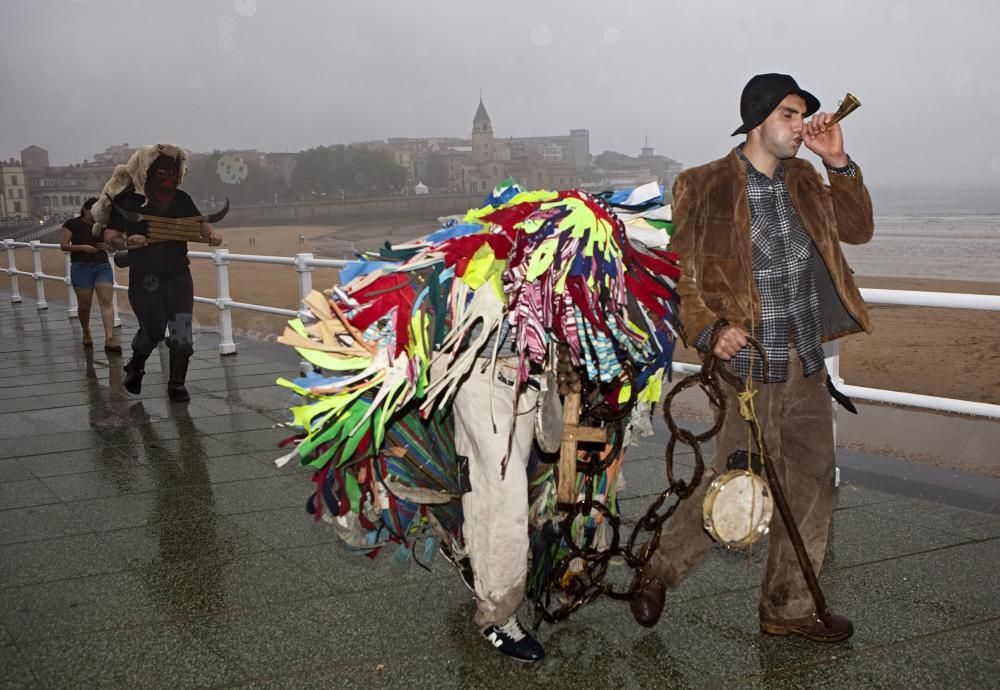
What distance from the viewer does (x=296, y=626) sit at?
3674 mm

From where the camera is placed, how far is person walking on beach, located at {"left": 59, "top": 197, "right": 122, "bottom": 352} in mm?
10812

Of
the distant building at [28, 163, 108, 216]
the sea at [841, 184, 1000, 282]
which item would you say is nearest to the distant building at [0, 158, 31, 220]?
the distant building at [28, 163, 108, 216]

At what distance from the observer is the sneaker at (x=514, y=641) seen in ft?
10.9

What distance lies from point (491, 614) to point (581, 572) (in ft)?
1.58

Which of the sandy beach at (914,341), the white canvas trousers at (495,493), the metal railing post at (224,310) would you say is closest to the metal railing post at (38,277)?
the sandy beach at (914,341)

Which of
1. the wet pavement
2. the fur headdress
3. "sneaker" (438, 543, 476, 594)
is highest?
the fur headdress

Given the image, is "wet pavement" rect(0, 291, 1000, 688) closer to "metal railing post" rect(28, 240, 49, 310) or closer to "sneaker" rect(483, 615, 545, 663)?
"sneaker" rect(483, 615, 545, 663)

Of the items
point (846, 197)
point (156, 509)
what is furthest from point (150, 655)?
point (846, 197)

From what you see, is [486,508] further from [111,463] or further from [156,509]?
[111,463]

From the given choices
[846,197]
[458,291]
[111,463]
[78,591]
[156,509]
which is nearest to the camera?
[458,291]

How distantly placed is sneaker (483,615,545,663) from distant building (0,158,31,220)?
137 metres

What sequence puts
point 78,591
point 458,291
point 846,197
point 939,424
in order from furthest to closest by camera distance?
point 939,424 < point 78,591 < point 846,197 < point 458,291

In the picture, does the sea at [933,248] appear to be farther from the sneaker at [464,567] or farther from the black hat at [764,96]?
the sneaker at [464,567]

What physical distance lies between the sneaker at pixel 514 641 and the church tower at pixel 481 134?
16721cm
